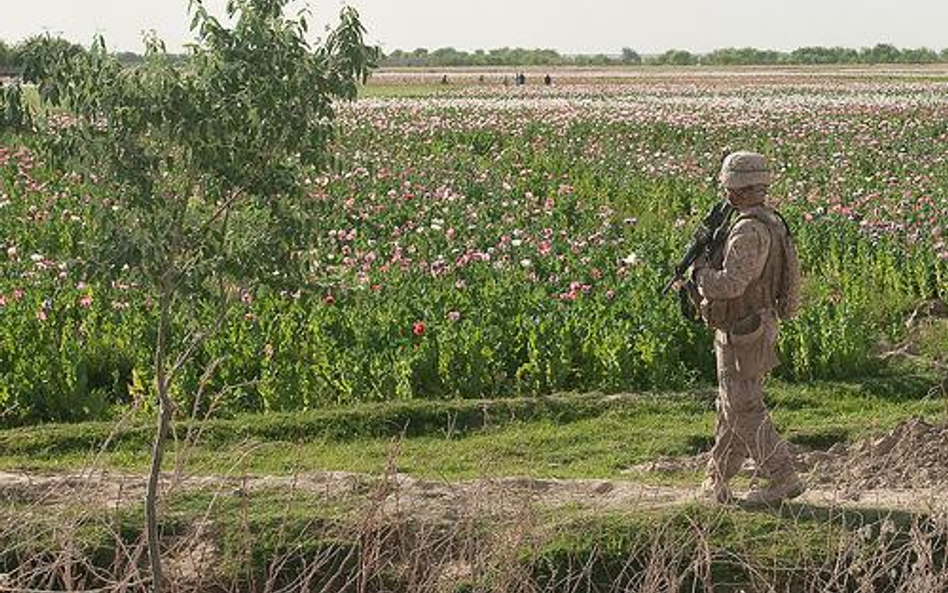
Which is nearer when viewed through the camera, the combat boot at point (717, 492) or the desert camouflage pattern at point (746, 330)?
the desert camouflage pattern at point (746, 330)

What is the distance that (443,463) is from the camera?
11.0 m

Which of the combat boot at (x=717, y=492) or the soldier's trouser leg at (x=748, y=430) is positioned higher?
the soldier's trouser leg at (x=748, y=430)

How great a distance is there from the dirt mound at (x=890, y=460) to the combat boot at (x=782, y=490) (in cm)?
38

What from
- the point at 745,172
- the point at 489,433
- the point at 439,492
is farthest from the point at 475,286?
the point at 745,172

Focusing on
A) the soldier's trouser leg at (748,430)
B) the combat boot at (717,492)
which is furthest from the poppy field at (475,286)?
the combat boot at (717,492)

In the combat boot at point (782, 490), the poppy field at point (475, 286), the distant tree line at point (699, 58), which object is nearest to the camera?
the combat boot at point (782, 490)

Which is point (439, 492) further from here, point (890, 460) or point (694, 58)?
point (694, 58)

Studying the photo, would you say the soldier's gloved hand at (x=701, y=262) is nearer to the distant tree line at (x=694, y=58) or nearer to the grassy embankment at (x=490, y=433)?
the grassy embankment at (x=490, y=433)

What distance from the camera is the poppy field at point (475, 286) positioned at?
12586 millimetres

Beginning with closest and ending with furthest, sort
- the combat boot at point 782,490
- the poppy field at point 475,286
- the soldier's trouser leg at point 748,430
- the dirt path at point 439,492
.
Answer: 1. the soldier's trouser leg at point 748,430
2. the combat boot at point 782,490
3. the dirt path at point 439,492
4. the poppy field at point 475,286

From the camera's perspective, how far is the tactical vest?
8.43 m

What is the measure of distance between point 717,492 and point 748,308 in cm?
105

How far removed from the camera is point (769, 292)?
8516 millimetres

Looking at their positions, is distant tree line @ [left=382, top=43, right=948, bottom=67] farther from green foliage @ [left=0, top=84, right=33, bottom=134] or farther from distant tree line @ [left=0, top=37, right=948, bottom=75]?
green foliage @ [left=0, top=84, right=33, bottom=134]
